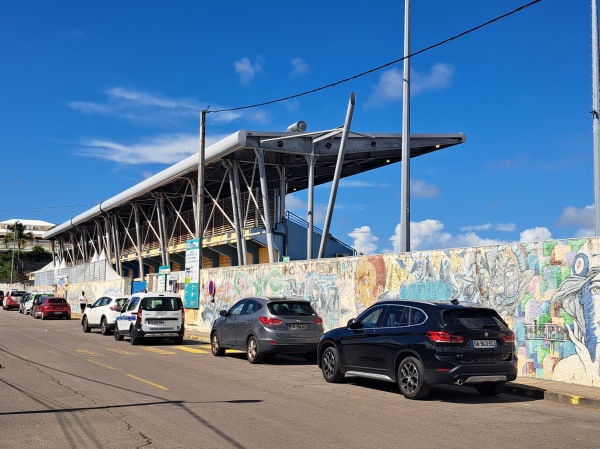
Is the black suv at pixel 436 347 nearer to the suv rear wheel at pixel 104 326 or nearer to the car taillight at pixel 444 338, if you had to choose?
the car taillight at pixel 444 338

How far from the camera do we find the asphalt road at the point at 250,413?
800 centimetres

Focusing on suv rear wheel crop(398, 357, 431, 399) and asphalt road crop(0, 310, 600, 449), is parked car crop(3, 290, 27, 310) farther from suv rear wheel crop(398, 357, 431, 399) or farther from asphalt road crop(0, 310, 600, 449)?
suv rear wheel crop(398, 357, 431, 399)

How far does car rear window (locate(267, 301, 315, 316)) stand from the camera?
1739 centimetres

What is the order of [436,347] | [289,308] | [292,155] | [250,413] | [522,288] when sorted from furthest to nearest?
[292,155] < [289,308] < [522,288] < [436,347] < [250,413]

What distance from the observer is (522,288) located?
14.5 metres

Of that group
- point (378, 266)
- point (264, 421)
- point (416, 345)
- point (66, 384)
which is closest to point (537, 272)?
point (416, 345)

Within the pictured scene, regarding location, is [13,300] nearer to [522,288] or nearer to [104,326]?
[104,326]

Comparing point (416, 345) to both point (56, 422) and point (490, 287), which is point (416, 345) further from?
point (56, 422)

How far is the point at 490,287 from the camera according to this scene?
15.4m

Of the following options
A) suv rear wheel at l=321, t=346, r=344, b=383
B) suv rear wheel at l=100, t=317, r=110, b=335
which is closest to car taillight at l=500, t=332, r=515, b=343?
suv rear wheel at l=321, t=346, r=344, b=383

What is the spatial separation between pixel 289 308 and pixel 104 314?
14.8m

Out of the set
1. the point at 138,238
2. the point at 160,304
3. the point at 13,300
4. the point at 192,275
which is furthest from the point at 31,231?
the point at 160,304

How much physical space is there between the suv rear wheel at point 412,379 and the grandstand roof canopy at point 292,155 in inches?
912

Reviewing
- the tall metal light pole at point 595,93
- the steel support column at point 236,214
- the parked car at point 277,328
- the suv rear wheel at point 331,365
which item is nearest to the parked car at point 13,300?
the steel support column at point 236,214
